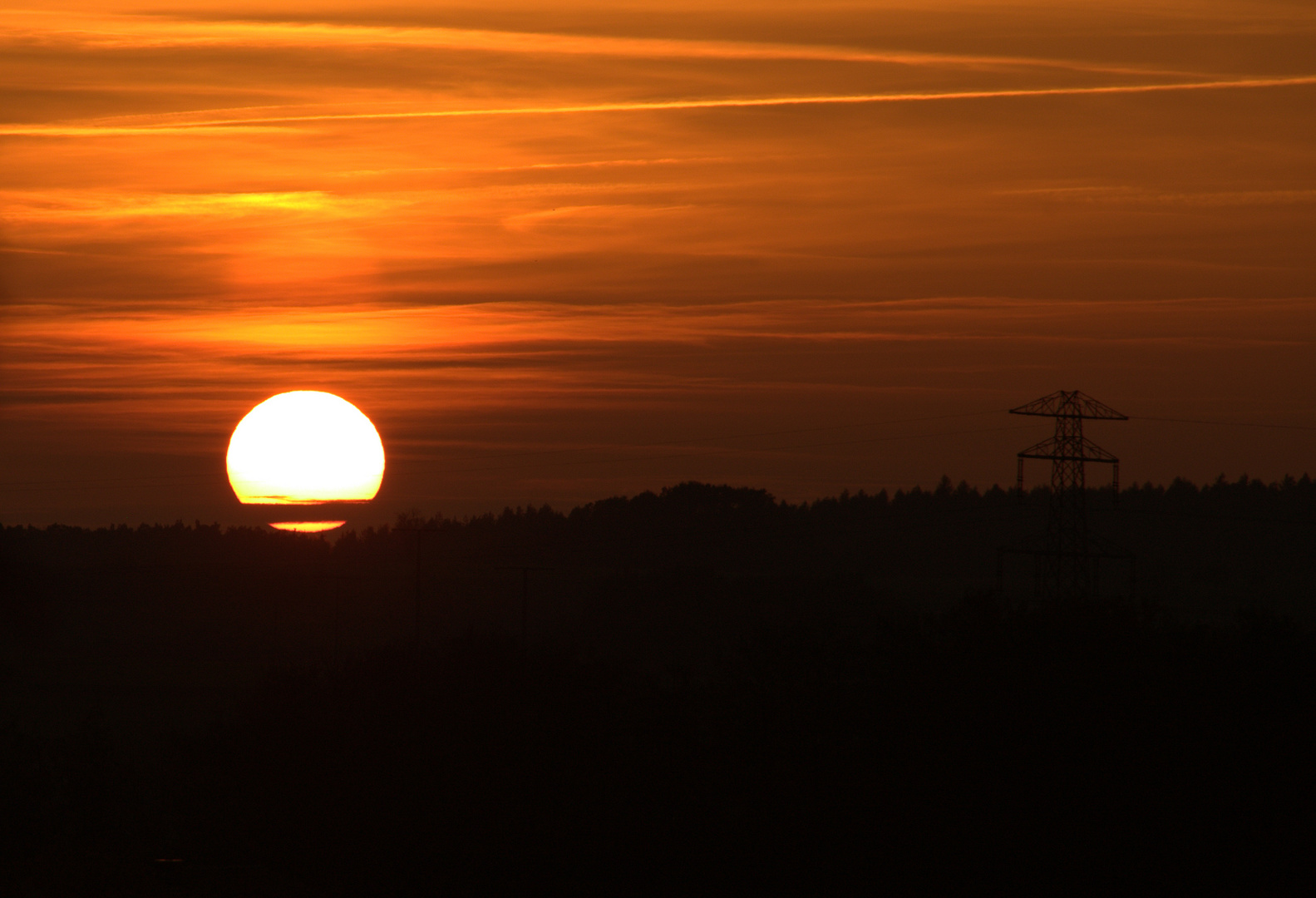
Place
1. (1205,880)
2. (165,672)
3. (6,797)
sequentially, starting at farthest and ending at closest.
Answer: (165,672) → (6,797) → (1205,880)

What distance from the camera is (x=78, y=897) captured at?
33.9m

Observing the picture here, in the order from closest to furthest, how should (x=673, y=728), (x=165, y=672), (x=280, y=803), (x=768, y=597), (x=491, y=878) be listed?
(x=491, y=878)
(x=673, y=728)
(x=280, y=803)
(x=165, y=672)
(x=768, y=597)

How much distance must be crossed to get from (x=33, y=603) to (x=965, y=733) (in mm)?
28494

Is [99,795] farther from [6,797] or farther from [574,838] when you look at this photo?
[574,838]

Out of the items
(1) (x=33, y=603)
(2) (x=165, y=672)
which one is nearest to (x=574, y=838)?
(1) (x=33, y=603)

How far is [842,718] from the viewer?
132 feet

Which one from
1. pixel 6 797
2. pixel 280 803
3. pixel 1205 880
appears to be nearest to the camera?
pixel 1205 880

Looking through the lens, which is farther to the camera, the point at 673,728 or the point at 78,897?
the point at 673,728

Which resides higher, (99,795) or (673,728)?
(673,728)

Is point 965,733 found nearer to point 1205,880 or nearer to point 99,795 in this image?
point 1205,880

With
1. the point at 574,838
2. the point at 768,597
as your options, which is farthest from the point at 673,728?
the point at 768,597

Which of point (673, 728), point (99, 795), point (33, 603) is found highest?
point (33, 603)

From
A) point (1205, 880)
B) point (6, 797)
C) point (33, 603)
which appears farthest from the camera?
point (6, 797)

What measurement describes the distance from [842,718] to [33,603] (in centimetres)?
3073
